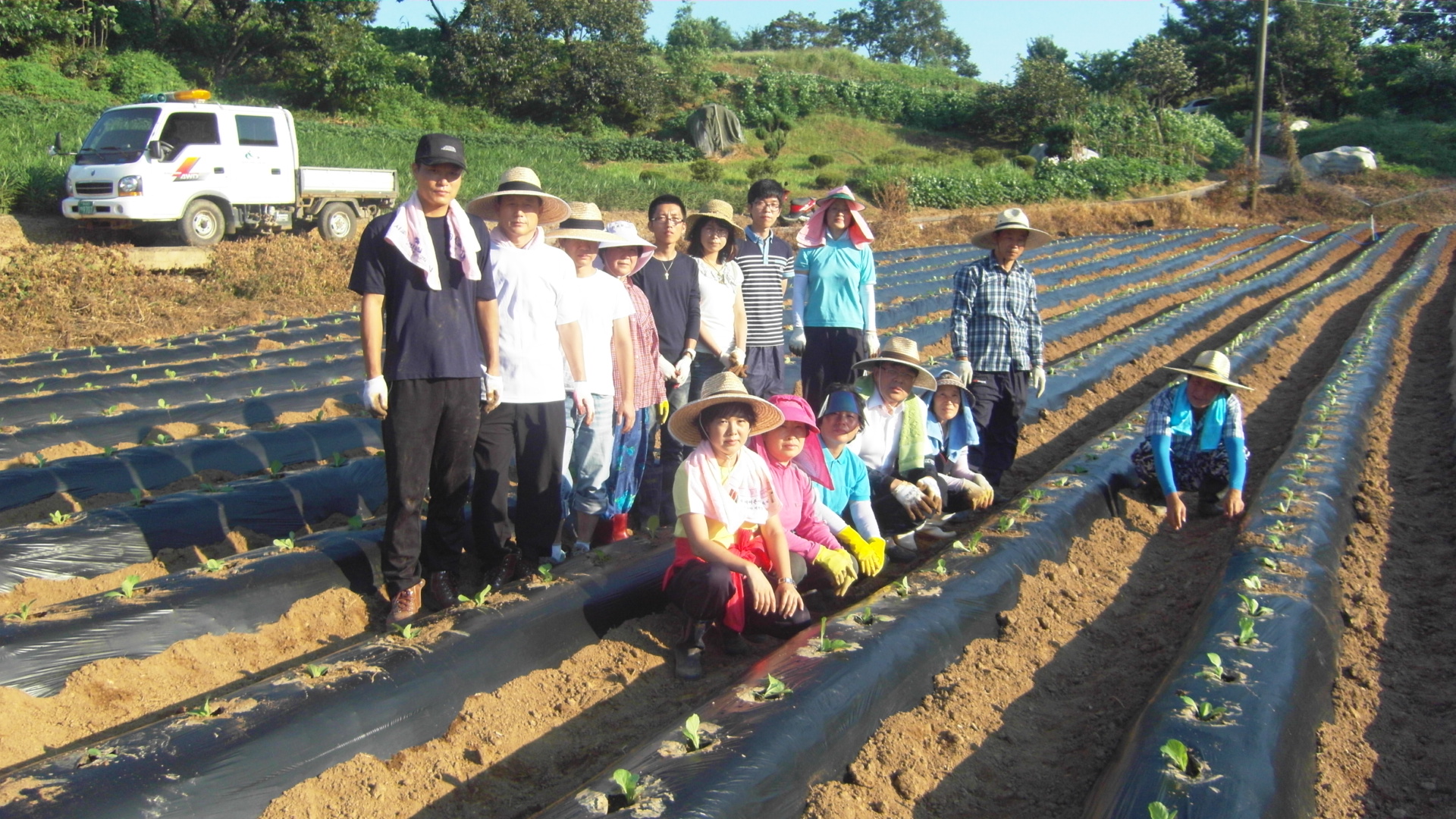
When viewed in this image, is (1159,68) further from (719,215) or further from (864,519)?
(864,519)

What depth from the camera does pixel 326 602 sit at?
12.5ft

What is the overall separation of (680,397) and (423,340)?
1.81 meters

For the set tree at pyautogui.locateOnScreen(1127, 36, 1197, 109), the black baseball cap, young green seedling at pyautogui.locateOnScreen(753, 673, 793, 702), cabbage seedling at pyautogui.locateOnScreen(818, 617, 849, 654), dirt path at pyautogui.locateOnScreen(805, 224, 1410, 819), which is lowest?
dirt path at pyautogui.locateOnScreen(805, 224, 1410, 819)

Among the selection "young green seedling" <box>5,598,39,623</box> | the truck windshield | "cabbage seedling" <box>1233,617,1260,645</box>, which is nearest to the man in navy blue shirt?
"young green seedling" <box>5,598,39,623</box>

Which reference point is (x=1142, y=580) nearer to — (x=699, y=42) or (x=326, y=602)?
(x=326, y=602)

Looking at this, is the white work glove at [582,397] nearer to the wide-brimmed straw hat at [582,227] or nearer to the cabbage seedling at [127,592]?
the wide-brimmed straw hat at [582,227]

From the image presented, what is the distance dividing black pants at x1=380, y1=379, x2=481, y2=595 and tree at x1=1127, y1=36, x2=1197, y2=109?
43042 mm

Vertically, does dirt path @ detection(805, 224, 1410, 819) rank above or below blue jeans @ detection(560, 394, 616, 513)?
below

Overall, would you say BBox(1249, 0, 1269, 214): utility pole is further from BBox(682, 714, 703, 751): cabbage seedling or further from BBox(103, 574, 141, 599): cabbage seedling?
BBox(103, 574, 141, 599): cabbage seedling

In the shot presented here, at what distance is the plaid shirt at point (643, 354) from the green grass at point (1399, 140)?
39.3 meters

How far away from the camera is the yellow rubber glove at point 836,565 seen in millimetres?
3969

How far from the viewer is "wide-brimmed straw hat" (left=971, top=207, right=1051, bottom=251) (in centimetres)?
543

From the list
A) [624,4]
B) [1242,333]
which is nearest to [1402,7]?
[624,4]

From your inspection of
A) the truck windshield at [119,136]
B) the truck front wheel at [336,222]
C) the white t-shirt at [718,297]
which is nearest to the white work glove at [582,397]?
the white t-shirt at [718,297]
